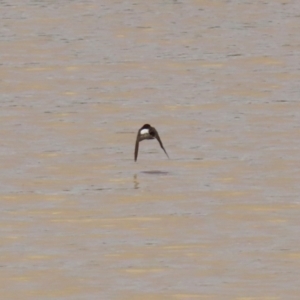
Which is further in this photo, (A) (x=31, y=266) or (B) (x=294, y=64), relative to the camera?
(B) (x=294, y=64)

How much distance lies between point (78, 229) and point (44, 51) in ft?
71.8

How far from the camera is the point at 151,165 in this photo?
25.2m

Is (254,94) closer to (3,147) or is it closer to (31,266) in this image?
(3,147)

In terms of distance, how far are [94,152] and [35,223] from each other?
18.9 feet

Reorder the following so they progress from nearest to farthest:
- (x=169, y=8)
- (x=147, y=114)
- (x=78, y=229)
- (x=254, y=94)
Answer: (x=78, y=229) → (x=147, y=114) → (x=254, y=94) → (x=169, y=8)

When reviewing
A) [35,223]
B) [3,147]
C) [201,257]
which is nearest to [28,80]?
[3,147]

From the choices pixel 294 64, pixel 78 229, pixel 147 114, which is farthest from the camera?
pixel 294 64

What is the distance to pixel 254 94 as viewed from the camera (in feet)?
107

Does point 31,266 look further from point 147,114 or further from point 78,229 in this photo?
point 147,114

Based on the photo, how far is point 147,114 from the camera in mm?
30109

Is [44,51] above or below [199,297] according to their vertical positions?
below

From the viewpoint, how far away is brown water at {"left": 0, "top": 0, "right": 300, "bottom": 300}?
58.0 feet

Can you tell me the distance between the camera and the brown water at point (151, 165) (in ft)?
58.0

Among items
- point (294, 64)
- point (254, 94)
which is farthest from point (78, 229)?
point (294, 64)
